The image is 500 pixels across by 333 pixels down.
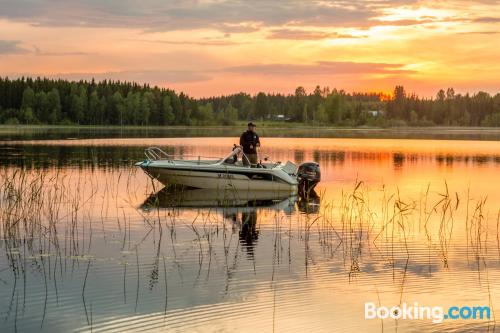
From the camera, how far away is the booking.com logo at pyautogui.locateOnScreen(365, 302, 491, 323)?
10.8 meters

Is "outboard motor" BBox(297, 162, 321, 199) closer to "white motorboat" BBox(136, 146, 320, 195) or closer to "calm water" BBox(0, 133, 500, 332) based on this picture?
"white motorboat" BBox(136, 146, 320, 195)

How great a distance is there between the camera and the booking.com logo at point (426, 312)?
10820 mm

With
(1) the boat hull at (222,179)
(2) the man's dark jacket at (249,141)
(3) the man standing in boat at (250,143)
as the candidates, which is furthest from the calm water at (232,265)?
(2) the man's dark jacket at (249,141)

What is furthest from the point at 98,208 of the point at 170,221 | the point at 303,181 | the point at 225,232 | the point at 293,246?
the point at 303,181

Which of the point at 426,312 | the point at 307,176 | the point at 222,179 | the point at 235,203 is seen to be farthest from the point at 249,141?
the point at 426,312

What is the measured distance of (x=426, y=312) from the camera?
1108 centimetres

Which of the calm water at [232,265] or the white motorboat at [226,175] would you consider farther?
the white motorboat at [226,175]

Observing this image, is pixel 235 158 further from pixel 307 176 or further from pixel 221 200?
pixel 307 176

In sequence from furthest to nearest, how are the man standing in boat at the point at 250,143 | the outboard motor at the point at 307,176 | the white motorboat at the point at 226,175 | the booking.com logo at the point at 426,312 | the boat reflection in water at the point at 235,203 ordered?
the outboard motor at the point at 307,176 < the man standing in boat at the point at 250,143 < the white motorboat at the point at 226,175 < the boat reflection in water at the point at 235,203 < the booking.com logo at the point at 426,312

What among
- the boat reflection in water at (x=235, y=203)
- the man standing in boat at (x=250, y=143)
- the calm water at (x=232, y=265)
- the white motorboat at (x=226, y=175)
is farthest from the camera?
the man standing in boat at (x=250, y=143)

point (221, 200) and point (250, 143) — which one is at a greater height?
point (250, 143)

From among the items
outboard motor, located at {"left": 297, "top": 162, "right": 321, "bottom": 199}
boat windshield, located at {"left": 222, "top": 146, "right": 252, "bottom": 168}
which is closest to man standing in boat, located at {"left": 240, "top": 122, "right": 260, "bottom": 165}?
boat windshield, located at {"left": 222, "top": 146, "right": 252, "bottom": 168}

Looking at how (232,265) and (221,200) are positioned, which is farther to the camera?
(221,200)

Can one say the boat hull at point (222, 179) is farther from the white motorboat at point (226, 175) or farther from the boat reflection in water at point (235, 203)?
the boat reflection in water at point (235, 203)
